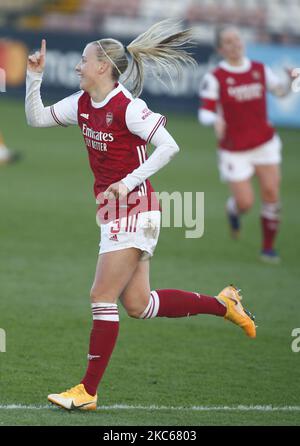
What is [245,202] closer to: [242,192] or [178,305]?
[242,192]

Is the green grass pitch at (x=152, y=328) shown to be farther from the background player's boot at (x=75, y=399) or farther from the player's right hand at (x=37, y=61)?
the player's right hand at (x=37, y=61)

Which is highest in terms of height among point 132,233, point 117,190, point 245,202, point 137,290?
point 117,190

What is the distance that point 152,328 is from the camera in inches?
321

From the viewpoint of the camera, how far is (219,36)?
432 inches

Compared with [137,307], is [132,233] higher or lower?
higher

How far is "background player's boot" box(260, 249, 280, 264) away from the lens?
1098cm

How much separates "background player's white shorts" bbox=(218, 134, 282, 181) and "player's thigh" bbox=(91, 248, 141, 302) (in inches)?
215

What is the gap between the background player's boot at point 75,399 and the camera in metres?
5.66

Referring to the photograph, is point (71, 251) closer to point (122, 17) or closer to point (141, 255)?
point (141, 255)

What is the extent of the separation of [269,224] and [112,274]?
215 inches

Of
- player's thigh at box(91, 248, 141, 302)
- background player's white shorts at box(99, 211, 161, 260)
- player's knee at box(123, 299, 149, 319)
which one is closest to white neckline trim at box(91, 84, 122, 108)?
background player's white shorts at box(99, 211, 161, 260)

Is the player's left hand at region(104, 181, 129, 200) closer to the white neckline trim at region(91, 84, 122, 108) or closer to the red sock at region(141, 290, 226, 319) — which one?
the white neckline trim at region(91, 84, 122, 108)
